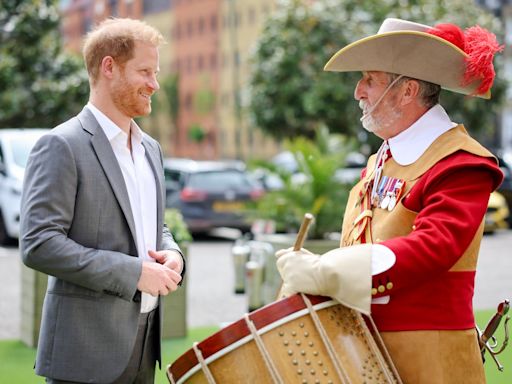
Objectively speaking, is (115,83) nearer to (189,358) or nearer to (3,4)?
(189,358)

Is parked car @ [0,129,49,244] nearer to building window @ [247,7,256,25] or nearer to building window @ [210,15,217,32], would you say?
building window @ [247,7,256,25]

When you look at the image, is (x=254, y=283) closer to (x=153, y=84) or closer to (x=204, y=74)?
(x=153, y=84)

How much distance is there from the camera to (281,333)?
2615mm

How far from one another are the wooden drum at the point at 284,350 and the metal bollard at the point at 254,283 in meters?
5.31

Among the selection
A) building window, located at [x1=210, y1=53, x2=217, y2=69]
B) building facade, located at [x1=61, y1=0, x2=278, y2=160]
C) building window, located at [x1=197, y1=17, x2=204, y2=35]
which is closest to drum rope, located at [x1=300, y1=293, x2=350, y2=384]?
building facade, located at [x1=61, y1=0, x2=278, y2=160]

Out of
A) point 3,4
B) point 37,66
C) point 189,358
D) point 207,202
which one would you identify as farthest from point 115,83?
point 37,66

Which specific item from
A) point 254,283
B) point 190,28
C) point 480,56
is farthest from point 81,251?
point 190,28

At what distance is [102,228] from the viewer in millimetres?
2896

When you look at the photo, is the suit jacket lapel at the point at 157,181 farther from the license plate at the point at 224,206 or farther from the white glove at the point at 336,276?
the license plate at the point at 224,206

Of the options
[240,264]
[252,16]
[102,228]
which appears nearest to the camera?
[102,228]

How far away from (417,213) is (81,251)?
1056 millimetres

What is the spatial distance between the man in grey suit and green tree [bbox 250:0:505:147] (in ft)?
63.8

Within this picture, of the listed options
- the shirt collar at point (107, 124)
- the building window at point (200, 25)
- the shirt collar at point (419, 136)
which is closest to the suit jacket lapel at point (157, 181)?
the shirt collar at point (107, 124)

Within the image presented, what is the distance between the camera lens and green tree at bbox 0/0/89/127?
18.0 m
